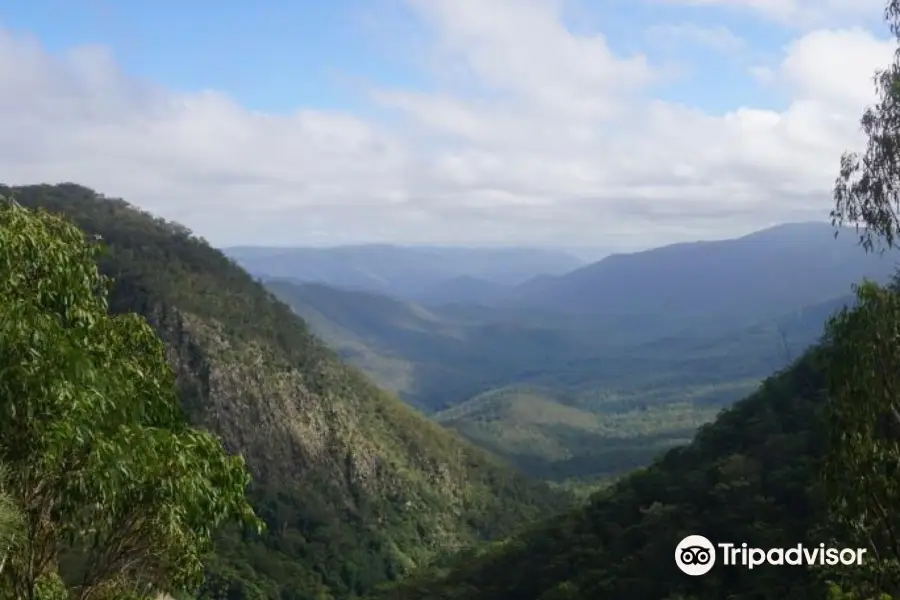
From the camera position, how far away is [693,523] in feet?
120

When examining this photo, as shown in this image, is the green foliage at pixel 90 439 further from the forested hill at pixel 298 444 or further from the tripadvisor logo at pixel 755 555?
the forested hill at pixel 298 444

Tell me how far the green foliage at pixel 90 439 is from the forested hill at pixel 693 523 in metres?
20.1

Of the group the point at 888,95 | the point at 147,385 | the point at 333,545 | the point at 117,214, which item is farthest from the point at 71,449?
the point at 117,214

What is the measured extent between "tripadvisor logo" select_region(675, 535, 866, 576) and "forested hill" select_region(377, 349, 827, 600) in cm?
105

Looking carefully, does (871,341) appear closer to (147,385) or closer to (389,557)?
(147,385)

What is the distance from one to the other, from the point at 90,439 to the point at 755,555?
2290 centimetres

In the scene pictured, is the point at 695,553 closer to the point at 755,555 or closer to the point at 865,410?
the point at 755,555

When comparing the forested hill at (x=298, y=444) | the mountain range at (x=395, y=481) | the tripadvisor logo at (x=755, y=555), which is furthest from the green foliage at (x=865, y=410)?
the forested hill at (x=298, y=444)

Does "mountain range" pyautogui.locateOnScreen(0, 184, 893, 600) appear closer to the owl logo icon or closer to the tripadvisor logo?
the tripadvisor logo

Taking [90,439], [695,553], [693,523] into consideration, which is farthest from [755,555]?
[90,439]

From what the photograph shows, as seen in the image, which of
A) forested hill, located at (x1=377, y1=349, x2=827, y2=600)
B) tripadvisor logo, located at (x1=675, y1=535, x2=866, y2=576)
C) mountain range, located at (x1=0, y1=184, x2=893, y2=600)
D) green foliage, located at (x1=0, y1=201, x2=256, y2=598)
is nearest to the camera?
green foliage, located at (x1=0, y1=201, x2=256, y2=598)

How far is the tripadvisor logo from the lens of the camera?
44.6 feet

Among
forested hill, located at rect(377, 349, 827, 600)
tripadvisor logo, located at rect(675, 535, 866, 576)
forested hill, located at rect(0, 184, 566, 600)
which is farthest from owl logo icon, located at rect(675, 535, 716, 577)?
forested hill, located at rect(0, 184, 566, 600)

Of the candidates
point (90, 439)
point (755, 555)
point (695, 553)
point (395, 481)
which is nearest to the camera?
point (90, 439)
